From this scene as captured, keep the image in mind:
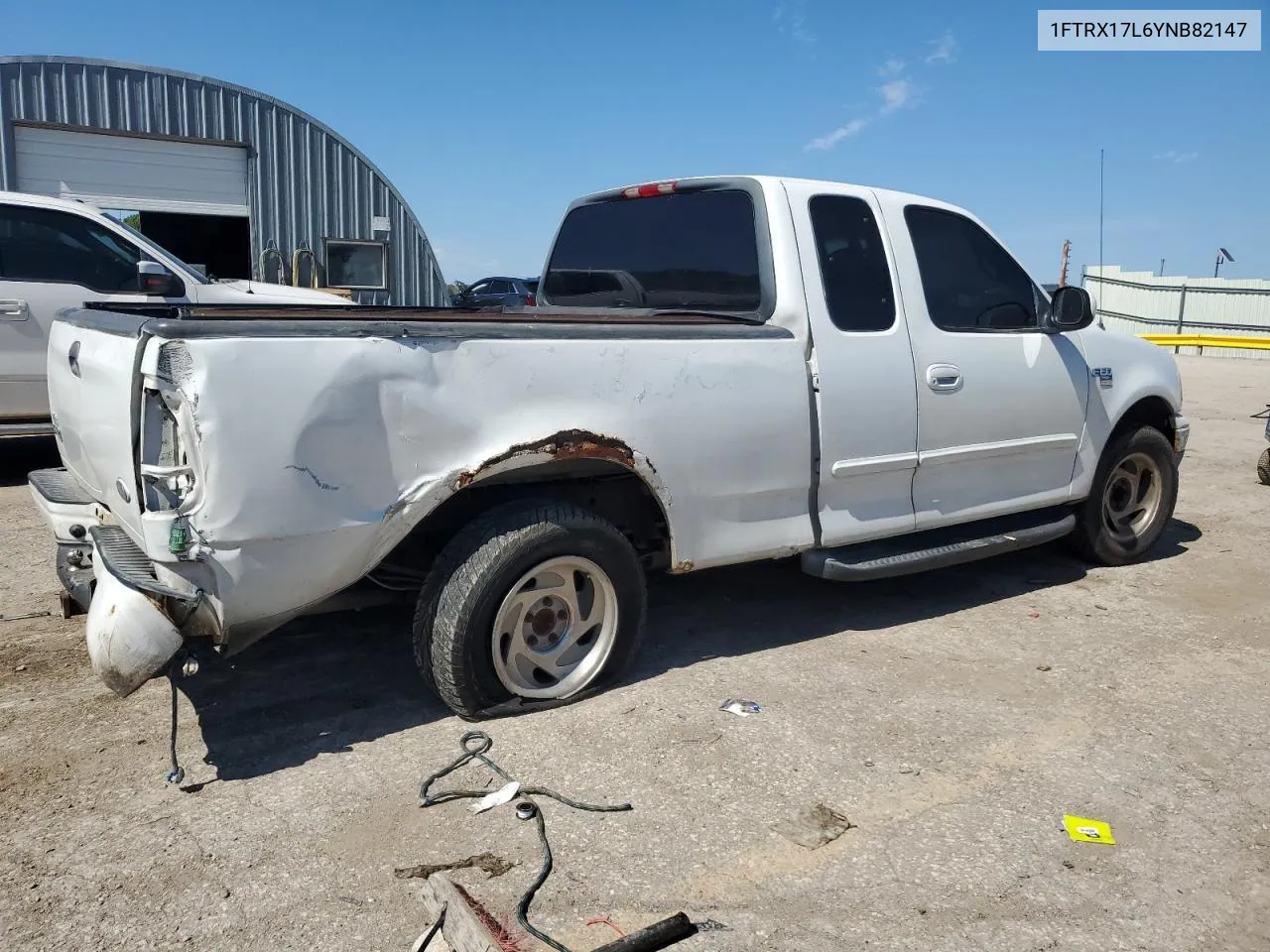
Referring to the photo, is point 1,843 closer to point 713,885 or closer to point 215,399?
point 215,399

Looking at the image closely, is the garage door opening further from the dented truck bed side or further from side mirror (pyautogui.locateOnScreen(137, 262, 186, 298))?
the dented truck bed side

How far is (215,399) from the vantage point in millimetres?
2867

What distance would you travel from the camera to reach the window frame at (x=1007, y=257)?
4734mm

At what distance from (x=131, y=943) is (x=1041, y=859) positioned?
2.43 metres

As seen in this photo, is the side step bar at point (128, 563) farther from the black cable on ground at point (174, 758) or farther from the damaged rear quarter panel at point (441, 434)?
the black cable on ground at point (174, 758)

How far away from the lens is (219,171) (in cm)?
1522

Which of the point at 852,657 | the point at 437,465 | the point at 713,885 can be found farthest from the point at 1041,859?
the point at 437,465

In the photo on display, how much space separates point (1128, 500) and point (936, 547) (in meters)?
2.05

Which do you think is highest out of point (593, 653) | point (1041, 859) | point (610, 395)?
point (610, 395)

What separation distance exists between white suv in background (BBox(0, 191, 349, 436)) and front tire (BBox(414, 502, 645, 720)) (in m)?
4.65

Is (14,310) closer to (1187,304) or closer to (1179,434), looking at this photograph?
(1179,434)

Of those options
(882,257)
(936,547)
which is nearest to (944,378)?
(882,257)

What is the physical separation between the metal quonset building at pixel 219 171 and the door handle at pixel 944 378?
42.9ft

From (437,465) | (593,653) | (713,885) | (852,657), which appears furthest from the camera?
(852,657)
